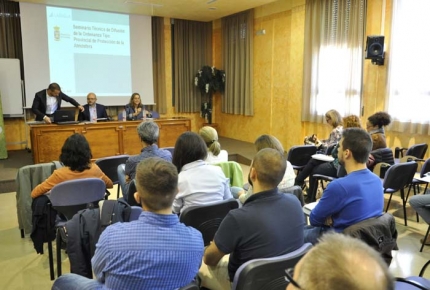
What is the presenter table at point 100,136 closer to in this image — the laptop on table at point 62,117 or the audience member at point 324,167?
the laptop on table at point 62,117

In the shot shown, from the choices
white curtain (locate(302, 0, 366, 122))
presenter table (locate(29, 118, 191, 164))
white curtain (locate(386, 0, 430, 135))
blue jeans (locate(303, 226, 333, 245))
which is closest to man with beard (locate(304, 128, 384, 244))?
blue jeans (locate(303, 226, 333, 245))

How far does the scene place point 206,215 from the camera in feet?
7.03

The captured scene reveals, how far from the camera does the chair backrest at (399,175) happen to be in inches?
134

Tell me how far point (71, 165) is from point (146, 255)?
181 cm

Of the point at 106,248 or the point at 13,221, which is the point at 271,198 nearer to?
the point at 106,248

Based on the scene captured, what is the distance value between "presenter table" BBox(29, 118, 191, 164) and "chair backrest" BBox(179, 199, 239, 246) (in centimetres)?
424

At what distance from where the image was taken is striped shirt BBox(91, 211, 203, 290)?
49.8 inches

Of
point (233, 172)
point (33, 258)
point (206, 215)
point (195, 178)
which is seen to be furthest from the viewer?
point (233, 172)

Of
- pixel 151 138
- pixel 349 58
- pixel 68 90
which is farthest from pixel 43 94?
→ pixel 349 58

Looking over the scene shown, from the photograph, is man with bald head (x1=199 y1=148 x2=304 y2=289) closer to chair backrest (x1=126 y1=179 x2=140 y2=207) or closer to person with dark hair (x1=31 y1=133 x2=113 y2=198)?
chair backrest (x1=126 y1=179 x2=140 y2=207)

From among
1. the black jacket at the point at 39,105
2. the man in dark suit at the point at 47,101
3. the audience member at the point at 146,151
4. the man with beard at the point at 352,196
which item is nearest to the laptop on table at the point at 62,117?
the man in dark suit at the point at 47,101

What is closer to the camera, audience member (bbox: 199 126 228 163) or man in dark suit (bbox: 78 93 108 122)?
audience member (bbox: 199 126 228 163)

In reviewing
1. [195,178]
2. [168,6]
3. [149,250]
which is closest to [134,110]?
[168,6]

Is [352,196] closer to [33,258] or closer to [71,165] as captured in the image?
[71,165]
